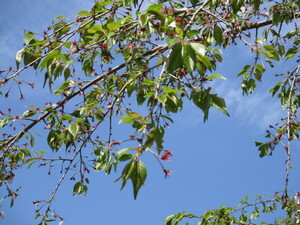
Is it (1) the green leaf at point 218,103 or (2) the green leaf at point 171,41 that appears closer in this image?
(2) the green leaf at point 171,41

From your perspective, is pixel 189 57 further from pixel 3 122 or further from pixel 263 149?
pixel 263 149

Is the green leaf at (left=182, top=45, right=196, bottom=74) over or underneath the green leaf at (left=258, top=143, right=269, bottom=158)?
underneath

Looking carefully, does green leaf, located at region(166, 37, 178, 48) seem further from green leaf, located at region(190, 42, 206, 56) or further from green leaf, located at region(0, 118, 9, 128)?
green leaf, located at region(0, 118, 9, 128)

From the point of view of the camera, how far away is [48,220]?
2.20 meters

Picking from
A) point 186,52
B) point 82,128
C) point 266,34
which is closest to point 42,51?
point 82,128

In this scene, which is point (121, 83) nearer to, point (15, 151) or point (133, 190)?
point (15, 151)

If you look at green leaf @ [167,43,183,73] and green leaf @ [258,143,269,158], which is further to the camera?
green leaf @ [258,143,269,158]

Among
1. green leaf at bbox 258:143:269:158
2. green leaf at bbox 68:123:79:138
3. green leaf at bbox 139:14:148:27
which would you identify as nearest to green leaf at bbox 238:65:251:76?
green leaf at bbox 258:143:269:158

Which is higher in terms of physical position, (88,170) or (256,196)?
(256,196)

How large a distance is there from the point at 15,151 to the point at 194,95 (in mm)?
1831

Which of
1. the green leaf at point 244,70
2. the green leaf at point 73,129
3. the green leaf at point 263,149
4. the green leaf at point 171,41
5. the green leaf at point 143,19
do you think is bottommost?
the green leaf at point 171,41

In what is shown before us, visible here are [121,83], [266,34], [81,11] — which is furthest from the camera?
[266,34]

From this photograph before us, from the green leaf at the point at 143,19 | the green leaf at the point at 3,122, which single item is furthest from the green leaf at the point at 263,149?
the green leaf at the point at 3,122

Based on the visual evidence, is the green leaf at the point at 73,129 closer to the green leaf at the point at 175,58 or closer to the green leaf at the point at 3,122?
the green leaf at the point at 3,122
